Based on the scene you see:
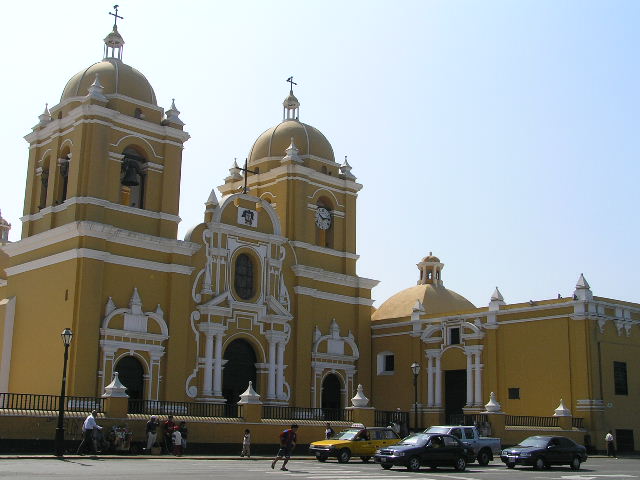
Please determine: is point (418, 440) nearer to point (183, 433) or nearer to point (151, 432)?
point (183, 433)

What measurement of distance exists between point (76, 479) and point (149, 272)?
1844 centimetres

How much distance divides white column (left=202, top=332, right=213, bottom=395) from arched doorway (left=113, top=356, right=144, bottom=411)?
287 centimetres

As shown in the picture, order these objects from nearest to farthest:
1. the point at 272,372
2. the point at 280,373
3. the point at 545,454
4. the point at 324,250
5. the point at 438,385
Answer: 1. the point at 545,454
2. the point at 272,372
3. the point at 280,373
4. the point at 438,385
5. the point at 324,250

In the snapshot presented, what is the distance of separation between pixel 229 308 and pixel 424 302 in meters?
15.3

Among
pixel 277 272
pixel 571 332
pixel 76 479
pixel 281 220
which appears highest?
pixel 281 220

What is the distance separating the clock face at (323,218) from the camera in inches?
1654

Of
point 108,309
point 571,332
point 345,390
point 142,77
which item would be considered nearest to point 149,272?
Result: point 108,309

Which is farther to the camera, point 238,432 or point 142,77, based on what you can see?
point 142,77

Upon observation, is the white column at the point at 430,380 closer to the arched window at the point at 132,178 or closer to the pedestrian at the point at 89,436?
the arched window at the point at 132,178

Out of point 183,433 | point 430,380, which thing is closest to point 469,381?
point 430,380

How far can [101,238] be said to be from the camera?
3206 cm

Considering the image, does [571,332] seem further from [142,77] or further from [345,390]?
[142,77]

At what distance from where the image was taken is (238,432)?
28.9 m

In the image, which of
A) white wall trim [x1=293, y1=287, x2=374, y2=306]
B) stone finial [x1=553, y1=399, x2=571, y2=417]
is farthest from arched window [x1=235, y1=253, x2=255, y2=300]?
stone finial [x1=553, y1=399, x2=571, y2=417]
